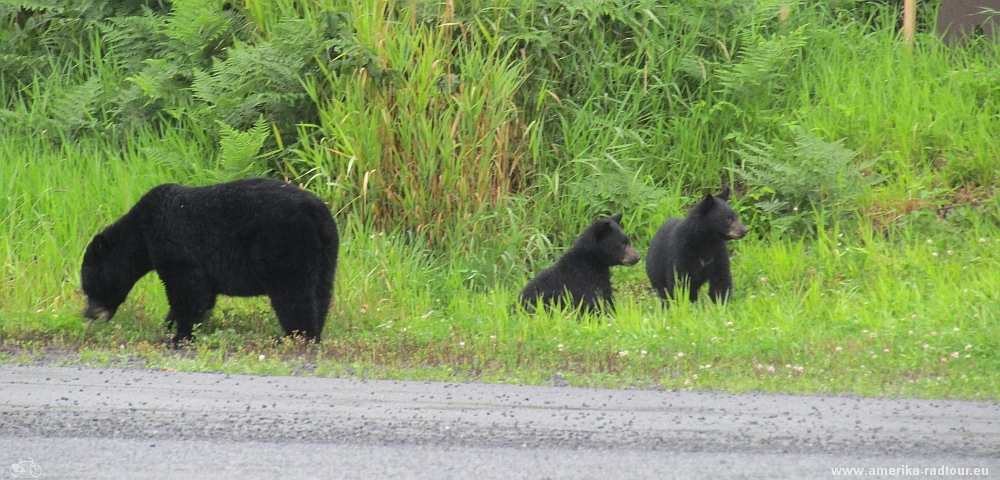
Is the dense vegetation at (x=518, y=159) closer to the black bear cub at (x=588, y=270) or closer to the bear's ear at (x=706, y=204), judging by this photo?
the black bear cub at (x=588, y=270)

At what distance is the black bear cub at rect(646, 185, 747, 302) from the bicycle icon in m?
5.11

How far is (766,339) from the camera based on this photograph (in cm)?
662

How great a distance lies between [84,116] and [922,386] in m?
8.48

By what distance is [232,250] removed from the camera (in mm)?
6688

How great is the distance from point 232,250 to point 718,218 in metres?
3.76

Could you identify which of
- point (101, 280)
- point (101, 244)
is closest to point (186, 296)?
point (101, 280)

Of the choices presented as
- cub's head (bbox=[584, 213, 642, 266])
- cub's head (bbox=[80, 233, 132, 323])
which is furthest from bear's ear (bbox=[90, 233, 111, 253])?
cub's head (bbox=[584, 213, 642, 266])

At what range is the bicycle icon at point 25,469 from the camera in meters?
4.02

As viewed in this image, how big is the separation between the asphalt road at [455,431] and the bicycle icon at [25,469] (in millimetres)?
32

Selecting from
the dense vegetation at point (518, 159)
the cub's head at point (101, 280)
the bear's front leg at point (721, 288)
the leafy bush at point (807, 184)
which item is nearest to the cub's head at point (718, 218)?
the bear's front leg at point (721, 288)

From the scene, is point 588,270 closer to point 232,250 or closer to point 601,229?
point 601,229

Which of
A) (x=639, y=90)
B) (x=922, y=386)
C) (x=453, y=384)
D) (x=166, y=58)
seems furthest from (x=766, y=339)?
(x=166, y=58)

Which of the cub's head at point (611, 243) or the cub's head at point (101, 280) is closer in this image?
the cub's head at point (101, 280)

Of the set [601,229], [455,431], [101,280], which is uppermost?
[455,431]
